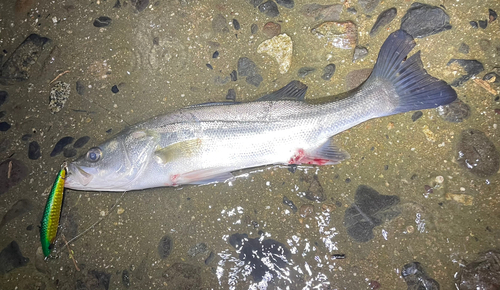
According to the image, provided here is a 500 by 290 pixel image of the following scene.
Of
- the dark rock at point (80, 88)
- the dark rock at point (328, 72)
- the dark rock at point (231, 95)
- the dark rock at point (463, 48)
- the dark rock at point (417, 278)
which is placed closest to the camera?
the dark rock at point (417, 278)

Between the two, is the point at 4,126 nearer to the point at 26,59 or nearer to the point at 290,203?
the point at 26,59

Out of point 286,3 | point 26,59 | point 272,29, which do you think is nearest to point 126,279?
point 26,59

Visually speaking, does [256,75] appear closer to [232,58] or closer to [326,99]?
[232,58]

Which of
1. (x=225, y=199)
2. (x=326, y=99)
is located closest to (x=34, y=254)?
(x=225, y=199)

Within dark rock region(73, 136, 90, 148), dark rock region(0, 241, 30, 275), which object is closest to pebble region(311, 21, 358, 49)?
dark rock region(73, 136, 90, 148)

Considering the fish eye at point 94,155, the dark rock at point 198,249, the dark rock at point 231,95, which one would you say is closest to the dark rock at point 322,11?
the dark rock at point 231,95

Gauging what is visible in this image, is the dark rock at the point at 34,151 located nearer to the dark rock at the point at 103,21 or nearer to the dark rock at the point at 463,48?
the dark rock at the point at 103,21
